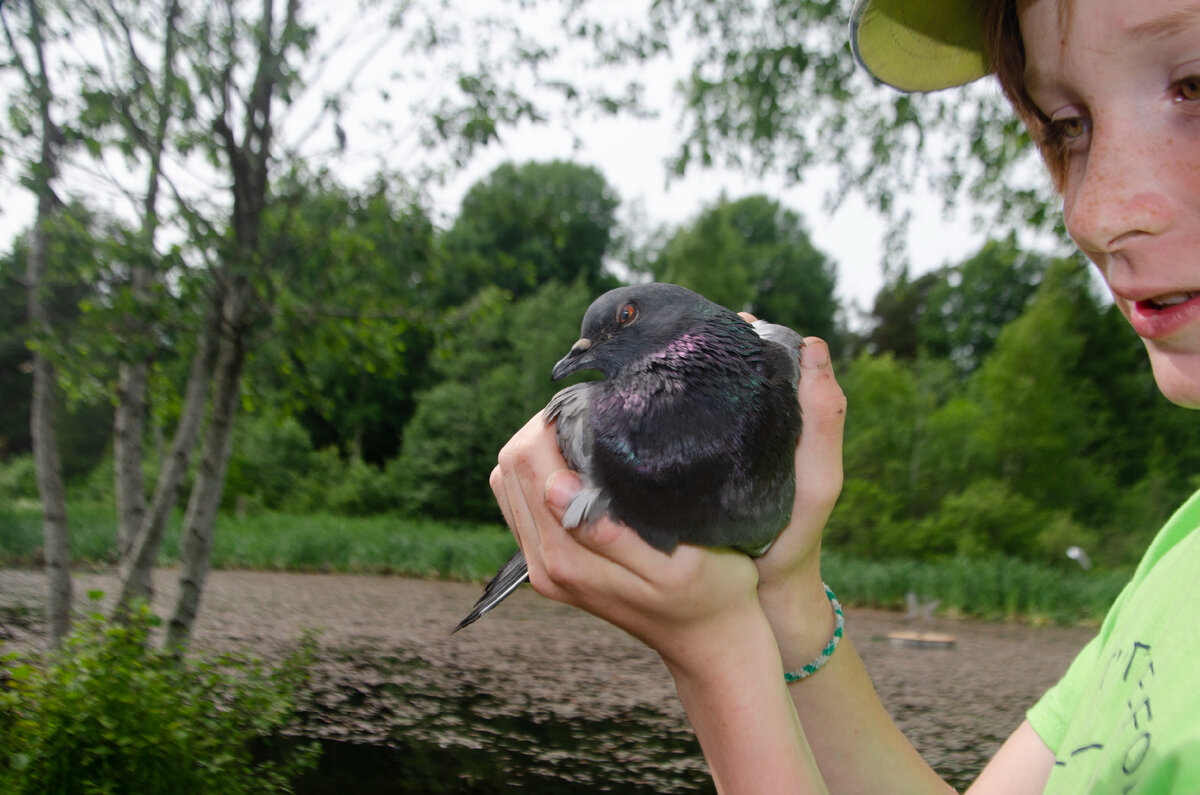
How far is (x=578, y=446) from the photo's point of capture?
1340 millimetres

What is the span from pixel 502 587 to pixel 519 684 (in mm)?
6069

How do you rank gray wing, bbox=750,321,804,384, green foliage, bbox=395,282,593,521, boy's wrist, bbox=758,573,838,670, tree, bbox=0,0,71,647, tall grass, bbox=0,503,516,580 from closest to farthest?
1. boy's wrist, bbox=758,573,838,670
2. gray wing, bbox=750,321,804,384
3. tree, bbox=0,0,71,647
4. tall grass, bbox=0,503,516,580
5. green foliage, bbox=395,282,593,521

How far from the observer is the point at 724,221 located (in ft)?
75.3

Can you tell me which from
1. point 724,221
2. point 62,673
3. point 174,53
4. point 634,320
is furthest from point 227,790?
point 724,221

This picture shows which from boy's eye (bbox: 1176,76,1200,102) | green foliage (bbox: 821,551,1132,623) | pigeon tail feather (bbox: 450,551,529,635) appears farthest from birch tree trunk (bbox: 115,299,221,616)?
green foliage (bbox: 821,551,1132,623)

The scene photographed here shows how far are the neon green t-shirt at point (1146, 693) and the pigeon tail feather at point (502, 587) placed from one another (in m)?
0.94

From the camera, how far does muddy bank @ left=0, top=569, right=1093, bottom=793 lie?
17.3 feet

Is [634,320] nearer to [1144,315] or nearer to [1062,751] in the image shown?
[1144,315]

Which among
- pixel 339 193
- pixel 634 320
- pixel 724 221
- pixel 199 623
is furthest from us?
pixel 724 221

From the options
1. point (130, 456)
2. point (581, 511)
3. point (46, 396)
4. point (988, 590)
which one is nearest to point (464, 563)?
point (988, 590)

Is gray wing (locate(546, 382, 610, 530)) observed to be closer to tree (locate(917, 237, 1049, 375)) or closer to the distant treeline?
the distant treeline

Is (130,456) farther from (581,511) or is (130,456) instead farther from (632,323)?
(581,511)

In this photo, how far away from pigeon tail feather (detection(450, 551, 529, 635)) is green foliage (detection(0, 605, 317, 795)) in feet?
7.10

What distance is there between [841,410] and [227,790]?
3143 millimetres
